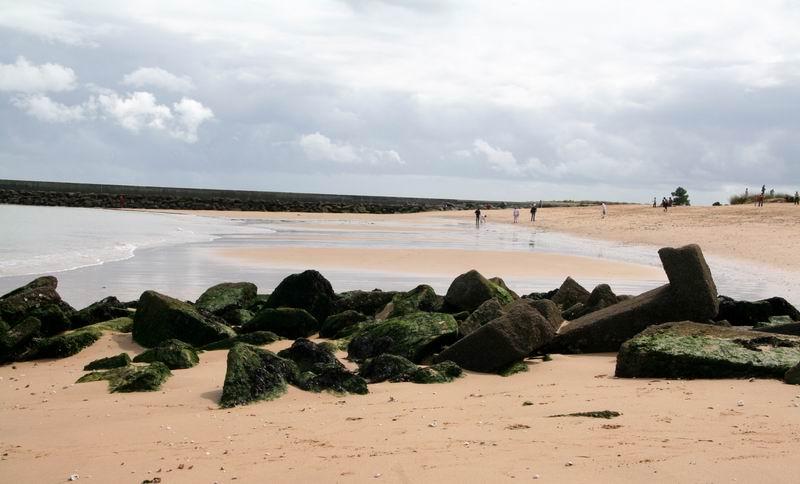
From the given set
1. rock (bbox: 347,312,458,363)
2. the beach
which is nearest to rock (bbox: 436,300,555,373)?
the beach

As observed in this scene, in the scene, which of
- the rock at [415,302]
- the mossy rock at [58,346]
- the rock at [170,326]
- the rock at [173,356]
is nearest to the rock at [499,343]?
the rock at [173,356]

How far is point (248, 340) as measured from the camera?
9094mm

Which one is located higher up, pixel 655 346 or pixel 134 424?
pixel 655 346

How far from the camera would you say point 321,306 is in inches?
432

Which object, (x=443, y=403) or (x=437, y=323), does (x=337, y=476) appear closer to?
(x=443, y=403)

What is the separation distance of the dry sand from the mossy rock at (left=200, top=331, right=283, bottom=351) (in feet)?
5.99

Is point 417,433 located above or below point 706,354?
below

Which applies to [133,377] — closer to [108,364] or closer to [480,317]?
[108,364]

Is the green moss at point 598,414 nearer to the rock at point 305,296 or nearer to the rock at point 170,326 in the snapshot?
the rock at point 170,326

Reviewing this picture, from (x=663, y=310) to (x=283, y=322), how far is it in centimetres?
436

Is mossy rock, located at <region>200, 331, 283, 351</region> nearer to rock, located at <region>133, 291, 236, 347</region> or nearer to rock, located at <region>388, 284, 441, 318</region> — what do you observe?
rock, located at <region>133, 291, 236, 347</region>

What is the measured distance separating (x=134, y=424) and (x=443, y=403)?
7.16ft

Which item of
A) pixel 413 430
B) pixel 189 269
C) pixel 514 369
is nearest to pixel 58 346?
pixel 514 369

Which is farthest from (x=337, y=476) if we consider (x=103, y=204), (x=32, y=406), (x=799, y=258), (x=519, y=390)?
(x=103, y=204)
